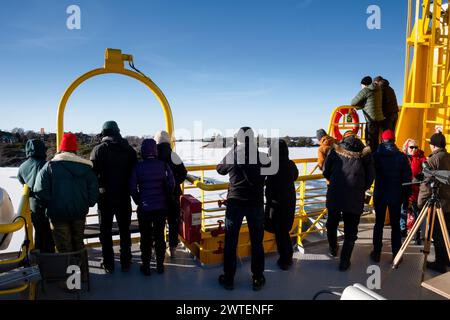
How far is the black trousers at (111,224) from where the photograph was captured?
11.5ft

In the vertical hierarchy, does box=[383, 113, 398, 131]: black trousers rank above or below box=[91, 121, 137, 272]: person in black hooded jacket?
above

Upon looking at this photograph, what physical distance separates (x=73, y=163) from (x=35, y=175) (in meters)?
0.62

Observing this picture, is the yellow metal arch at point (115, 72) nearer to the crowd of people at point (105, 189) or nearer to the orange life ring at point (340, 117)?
the crowd of people at point (105, 189)

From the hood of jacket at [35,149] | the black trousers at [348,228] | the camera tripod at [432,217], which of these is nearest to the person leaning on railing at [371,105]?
the camera tripod at [432,217]

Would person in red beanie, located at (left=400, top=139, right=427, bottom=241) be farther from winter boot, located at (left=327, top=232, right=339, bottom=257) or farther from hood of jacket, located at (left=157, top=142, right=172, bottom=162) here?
hood of jacket, located at (left=157, top=142, right=172, bottom=162)

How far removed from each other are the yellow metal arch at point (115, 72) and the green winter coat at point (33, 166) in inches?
9.7

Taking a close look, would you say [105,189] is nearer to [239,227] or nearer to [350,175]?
[239,227]

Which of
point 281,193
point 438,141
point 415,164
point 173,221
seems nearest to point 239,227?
point 281,193

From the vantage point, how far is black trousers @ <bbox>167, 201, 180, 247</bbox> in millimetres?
3826

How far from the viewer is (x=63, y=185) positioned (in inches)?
123

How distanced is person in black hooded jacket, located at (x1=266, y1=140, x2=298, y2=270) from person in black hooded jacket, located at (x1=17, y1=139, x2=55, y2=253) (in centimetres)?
253

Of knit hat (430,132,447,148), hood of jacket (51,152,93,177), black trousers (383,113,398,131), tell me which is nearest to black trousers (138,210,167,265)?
hood of jacket (51,152,93,177)
